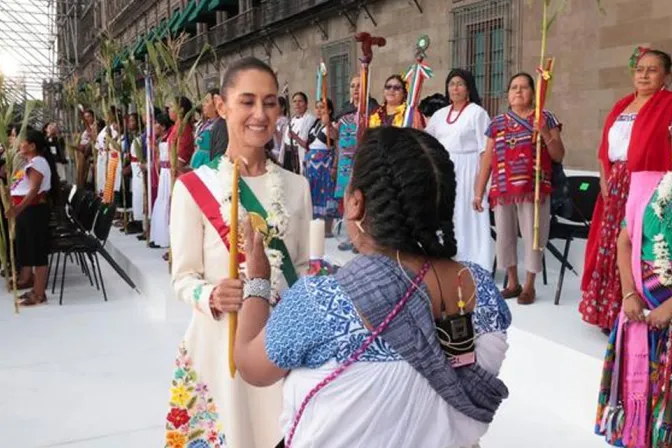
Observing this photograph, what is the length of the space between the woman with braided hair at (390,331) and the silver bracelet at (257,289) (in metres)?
Answer: 0.10

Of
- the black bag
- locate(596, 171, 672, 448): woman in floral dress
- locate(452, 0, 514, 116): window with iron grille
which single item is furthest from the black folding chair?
locate(452, 0, 514, 116): window with iron grille

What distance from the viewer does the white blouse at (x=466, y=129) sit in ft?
15.0

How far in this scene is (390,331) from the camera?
1.07m

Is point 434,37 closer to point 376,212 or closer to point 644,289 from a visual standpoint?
point 644,289

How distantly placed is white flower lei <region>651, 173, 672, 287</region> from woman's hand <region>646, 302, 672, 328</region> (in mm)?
99

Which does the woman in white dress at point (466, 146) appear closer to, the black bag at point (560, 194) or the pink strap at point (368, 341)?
the black bag at point (560, 194)

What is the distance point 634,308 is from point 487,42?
7430 millimetres

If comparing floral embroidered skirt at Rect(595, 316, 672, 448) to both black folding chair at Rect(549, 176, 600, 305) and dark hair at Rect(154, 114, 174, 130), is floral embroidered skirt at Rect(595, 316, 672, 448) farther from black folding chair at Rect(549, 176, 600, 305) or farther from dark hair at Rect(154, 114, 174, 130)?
dark hair at Rect(154, 114, 174, 130)

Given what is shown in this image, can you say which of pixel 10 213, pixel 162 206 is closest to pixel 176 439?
pixel 10 213

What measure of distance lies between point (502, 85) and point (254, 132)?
313 inches

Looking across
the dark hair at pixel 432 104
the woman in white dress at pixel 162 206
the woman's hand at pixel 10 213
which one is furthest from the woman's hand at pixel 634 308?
the woman in white dress at pixel 162 206

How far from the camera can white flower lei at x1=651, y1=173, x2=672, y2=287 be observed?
7.88 ft

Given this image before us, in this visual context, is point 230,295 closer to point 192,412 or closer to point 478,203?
point 192,412

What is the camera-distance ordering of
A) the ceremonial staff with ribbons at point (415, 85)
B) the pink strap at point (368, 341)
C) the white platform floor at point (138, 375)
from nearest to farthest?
1. the pink strap at point (368, 341)
2. the white platform floor at point (138, 375)
3. the ceremonial staff with ribbons at point (415, 85)
